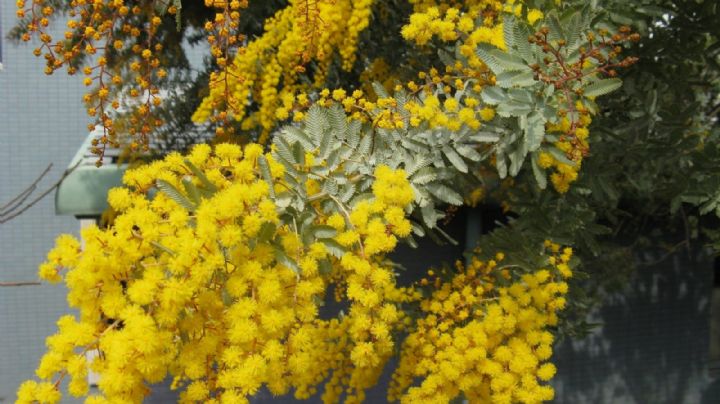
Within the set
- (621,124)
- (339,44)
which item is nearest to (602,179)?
(621,124)

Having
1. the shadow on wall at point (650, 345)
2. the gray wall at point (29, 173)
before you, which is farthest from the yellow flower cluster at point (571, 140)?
the gray wall at point (29, 173)

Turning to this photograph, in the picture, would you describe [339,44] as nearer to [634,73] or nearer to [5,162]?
[634,73]

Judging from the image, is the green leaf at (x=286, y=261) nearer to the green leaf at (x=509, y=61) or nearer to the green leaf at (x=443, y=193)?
the green leaf at (x=443, y=193)

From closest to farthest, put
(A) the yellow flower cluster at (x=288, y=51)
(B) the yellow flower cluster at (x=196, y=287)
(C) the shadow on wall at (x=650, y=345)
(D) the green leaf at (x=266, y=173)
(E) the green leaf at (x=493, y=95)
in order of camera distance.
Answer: (B) the yellow flower cluster at (x=196, y=287) → (D) the green leaf at (x=266, y=173) → (E) the green leaf at (x=493, y=95) → (A) the yellow flower cluster at (x=288, y=51) → (C) the shadow on wall at (x=650, y=345)

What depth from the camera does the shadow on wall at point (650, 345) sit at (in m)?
4.79

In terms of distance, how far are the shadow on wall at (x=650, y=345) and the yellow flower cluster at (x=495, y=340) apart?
109 inches

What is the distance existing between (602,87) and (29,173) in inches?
155

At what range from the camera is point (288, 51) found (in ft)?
8.73

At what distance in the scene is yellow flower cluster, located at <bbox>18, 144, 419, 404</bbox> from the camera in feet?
4.01

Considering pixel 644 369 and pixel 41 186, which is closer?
pixel 41 186

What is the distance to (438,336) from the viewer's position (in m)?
2.07

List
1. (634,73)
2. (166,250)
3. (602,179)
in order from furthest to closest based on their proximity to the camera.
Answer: (634,73), (602,179), (166,250)

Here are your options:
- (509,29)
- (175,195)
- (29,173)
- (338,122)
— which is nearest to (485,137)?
(509,29)

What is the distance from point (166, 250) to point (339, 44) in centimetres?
163
